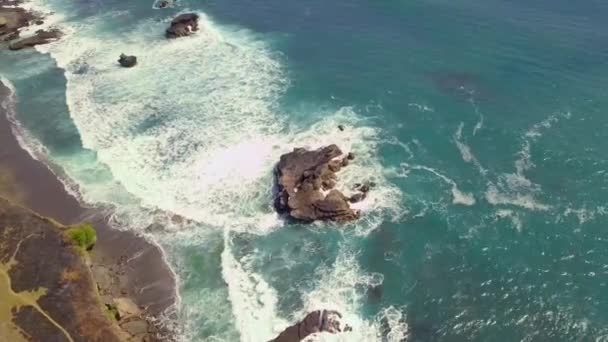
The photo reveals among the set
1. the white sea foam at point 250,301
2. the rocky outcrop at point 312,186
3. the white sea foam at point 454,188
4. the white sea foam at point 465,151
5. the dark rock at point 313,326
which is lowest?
the white sea foam at point 250,301

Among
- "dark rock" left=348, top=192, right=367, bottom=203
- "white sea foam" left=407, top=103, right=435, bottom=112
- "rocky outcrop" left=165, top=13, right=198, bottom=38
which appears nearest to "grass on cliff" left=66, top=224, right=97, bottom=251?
"dark rock" left=348, top=192, right=367, bottom=203

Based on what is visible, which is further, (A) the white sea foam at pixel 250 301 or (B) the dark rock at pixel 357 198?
(B) the dark rock at pixel 357 198

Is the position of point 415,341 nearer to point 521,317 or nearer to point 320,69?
point 521,317

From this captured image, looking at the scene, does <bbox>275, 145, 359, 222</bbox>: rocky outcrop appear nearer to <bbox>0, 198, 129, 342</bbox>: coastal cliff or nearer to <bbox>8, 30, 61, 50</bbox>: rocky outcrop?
<bbox>0, 198, 129, 342</bbox>: coastal cliff

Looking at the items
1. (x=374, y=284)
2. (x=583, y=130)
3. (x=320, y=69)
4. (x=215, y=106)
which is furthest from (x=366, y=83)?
(x=374, y=284)

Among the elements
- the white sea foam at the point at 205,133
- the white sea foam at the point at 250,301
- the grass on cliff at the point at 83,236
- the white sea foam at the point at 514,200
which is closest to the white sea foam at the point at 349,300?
the white sea foam at the point at 250,301

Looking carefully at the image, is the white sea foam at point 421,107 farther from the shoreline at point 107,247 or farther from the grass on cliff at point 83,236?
the grass on cliff at point 83,236
